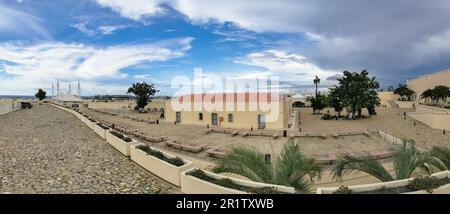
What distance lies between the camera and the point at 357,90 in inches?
1465

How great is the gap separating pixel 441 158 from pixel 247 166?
5665 mm

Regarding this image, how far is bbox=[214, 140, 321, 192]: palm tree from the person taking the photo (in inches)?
285

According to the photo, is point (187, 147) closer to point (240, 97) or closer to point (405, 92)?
point (240, 97)

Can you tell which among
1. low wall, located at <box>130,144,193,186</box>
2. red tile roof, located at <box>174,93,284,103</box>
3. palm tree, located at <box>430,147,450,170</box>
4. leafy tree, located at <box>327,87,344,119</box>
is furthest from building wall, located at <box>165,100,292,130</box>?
palm tree, located at <box>430,147,450,170</box>

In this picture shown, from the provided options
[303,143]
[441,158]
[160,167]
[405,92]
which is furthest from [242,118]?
[405,92]

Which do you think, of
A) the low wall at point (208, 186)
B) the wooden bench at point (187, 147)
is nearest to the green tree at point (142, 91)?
the wooden bench at point (187, 147)

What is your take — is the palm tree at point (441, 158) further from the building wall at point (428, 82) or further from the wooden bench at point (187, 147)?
the building wall at point (428, 82)

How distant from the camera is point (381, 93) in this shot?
8288 cm

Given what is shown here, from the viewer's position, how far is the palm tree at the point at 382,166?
751 cm

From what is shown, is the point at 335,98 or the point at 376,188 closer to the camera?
the point at 376,188

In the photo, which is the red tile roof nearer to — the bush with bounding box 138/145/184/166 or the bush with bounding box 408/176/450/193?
the bush with bounding box 138/145/184/166

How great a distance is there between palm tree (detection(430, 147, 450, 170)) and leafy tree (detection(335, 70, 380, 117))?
97.2 ft
